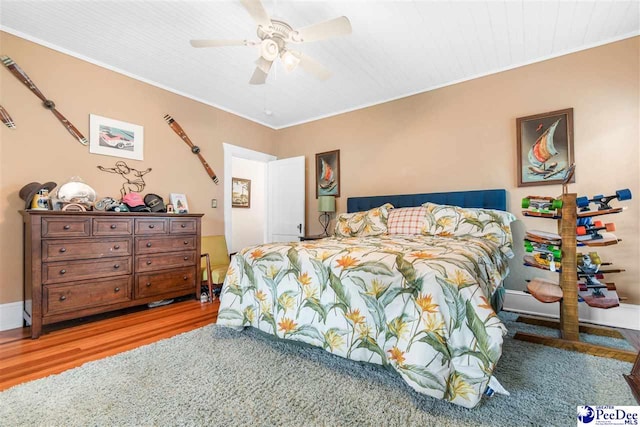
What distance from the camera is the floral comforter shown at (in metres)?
1.40

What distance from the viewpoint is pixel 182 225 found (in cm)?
338

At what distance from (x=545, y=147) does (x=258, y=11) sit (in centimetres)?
297

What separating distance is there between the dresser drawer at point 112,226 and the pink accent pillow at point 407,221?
2689mm

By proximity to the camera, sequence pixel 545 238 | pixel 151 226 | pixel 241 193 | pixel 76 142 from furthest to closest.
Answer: pixel 241 193 < pixel 151 226 < pixel 76 142 < pixel 545 238

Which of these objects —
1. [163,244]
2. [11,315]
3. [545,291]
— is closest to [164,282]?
[163,244]

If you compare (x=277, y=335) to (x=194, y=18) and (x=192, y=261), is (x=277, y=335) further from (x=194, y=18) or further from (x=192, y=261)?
(x=194, y=18)

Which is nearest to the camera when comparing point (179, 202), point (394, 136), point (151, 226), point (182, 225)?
point (151, 226)

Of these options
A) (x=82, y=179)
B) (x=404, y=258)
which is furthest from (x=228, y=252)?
(x=404, y=258)

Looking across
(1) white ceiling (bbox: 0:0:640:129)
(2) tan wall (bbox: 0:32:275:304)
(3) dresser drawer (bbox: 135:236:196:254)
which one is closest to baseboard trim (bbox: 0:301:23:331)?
(2) tan wall (bbox: 0:32:275:304)

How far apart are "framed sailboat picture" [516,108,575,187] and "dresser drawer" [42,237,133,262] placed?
4.11 m

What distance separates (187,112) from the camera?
154 inches

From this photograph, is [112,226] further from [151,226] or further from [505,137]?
[505,137]

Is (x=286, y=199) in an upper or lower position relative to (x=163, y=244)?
upper

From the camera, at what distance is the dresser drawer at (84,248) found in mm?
2469
